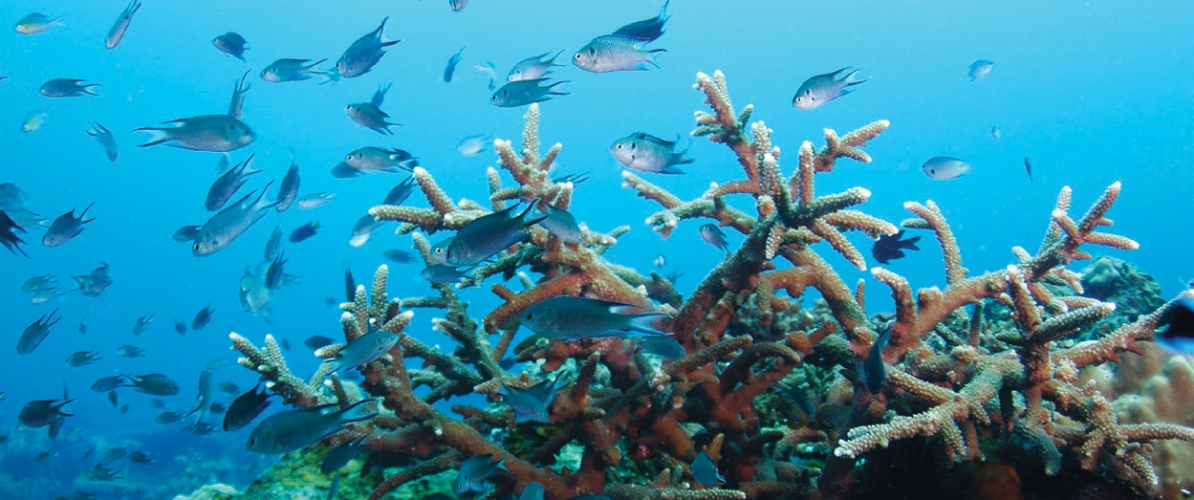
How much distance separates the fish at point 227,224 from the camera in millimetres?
4219

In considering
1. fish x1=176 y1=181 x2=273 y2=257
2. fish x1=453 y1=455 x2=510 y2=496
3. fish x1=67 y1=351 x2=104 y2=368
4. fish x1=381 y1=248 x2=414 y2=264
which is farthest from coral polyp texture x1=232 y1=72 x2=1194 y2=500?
fish x1=67 y1=351 x2=104 y2=368

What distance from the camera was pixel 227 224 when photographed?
4.33 meters

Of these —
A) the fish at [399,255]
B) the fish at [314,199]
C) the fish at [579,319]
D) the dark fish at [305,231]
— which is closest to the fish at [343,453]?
the fish at [579,319]

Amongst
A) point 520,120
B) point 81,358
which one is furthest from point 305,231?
point 520,120

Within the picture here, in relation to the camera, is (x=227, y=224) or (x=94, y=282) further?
(x=94, y=282)

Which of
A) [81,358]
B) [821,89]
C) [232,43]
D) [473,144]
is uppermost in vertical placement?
[821,89]

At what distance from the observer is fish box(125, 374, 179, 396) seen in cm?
666

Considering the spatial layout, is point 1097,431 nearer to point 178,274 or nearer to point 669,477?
Answer: point 669,477

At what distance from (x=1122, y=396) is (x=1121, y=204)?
148 metres

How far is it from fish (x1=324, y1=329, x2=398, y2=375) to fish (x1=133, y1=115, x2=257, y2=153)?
2.35 metres

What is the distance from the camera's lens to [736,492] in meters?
2.49

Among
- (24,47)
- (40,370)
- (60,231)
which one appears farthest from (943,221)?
(24,47)

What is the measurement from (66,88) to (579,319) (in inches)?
356

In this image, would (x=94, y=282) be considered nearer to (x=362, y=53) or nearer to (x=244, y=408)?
(x=362, y=53)
